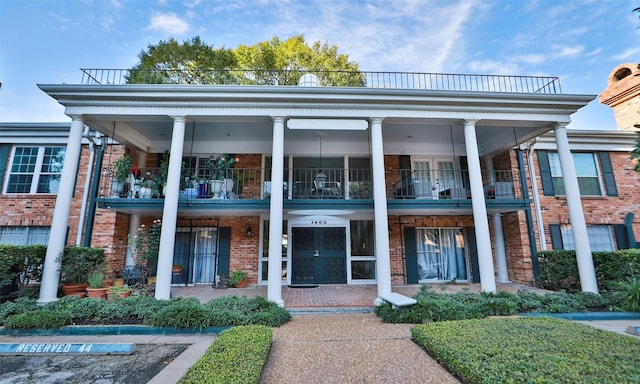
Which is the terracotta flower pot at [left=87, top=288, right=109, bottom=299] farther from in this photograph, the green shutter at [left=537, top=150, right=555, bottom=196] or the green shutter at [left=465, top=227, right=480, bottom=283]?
the green shutter at [left=537, top=150, right=555, bottom=196]

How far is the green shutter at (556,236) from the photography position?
30.0ft

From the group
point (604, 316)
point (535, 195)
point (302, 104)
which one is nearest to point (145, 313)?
point (302, 104)

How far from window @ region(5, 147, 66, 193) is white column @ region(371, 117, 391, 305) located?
10838 millimetres

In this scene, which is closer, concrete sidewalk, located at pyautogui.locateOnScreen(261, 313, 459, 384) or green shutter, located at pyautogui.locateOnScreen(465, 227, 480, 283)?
concrete sidewalk, located at pyautogui.locateOnScreen(261, 313, 459, 384)

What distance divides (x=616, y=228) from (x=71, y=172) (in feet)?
55.6

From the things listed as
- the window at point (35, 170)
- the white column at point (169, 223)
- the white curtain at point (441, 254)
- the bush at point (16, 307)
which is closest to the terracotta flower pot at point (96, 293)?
the bush at point (16, 307)

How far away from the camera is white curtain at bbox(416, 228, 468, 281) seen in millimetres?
9820

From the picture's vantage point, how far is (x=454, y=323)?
4793mm

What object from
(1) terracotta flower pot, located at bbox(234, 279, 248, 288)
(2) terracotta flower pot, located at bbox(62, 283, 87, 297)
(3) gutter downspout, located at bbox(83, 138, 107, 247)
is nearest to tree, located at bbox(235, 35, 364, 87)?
(3) gutter downspout, located at bbox(83, 138, 107, 247)

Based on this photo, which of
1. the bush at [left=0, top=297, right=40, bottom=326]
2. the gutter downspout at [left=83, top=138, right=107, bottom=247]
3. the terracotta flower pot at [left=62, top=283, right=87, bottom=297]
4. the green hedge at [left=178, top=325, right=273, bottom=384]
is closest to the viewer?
the green hedge at [left=178, top=325, right=273, bottom=384]

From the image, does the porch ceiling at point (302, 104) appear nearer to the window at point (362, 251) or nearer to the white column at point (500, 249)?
the white column at point (500, 249)

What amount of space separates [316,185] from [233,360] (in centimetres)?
638

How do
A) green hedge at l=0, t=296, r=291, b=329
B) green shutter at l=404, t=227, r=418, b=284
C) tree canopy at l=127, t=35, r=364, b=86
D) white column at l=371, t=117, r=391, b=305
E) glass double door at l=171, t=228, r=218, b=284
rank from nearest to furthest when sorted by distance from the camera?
green hedge at l=0, t=296, r=291, b=329, white column at l=371, t=117, r=391, b=305, glass double door at l=171, t=228, r=218, b=284, green shutter at l=404, t=227, r=418, b=284, tree canopy at l=127, t=35, r=364, b=86

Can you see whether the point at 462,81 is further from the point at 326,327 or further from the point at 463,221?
the point at 326,327
